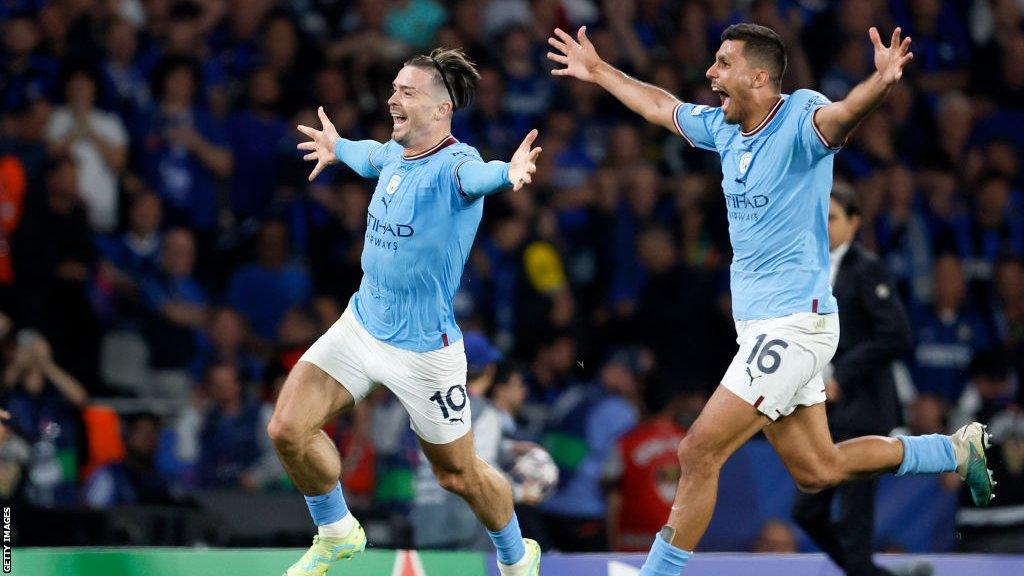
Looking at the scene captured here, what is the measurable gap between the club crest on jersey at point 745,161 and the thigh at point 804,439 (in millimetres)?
1084

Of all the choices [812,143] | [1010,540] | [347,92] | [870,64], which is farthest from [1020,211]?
[812,143]

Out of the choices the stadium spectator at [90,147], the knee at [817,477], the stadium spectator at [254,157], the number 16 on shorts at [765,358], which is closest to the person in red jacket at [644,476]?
the stadium spectator at [254,157]

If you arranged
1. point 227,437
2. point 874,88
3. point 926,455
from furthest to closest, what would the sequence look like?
point 227,437, point 926,455, point 874,88

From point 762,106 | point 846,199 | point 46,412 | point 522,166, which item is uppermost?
point 762,106

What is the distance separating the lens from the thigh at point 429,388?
7746mm

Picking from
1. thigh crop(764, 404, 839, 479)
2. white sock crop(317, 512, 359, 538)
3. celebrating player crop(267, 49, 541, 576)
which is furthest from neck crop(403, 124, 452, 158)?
thigh crop(764, 404, 839, 479)

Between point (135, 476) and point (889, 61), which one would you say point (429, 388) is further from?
point (135, 476)

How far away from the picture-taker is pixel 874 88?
272 inches

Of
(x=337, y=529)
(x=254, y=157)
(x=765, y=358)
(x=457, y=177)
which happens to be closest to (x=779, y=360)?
(x=765, y=358)

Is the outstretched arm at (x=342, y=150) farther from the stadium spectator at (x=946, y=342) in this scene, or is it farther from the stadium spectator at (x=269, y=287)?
the stadium spectator at (x=946, y=342)

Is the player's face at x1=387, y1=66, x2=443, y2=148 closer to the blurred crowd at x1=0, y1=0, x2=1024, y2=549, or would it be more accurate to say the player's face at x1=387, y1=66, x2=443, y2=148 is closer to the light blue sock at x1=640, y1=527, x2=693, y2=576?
the light blue sock at x1=640, y1=527, x2=693, y2=576

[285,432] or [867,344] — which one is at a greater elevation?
[867,344]

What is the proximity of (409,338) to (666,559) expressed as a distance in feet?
4.90

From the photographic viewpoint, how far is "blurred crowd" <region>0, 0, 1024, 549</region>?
1171cm
